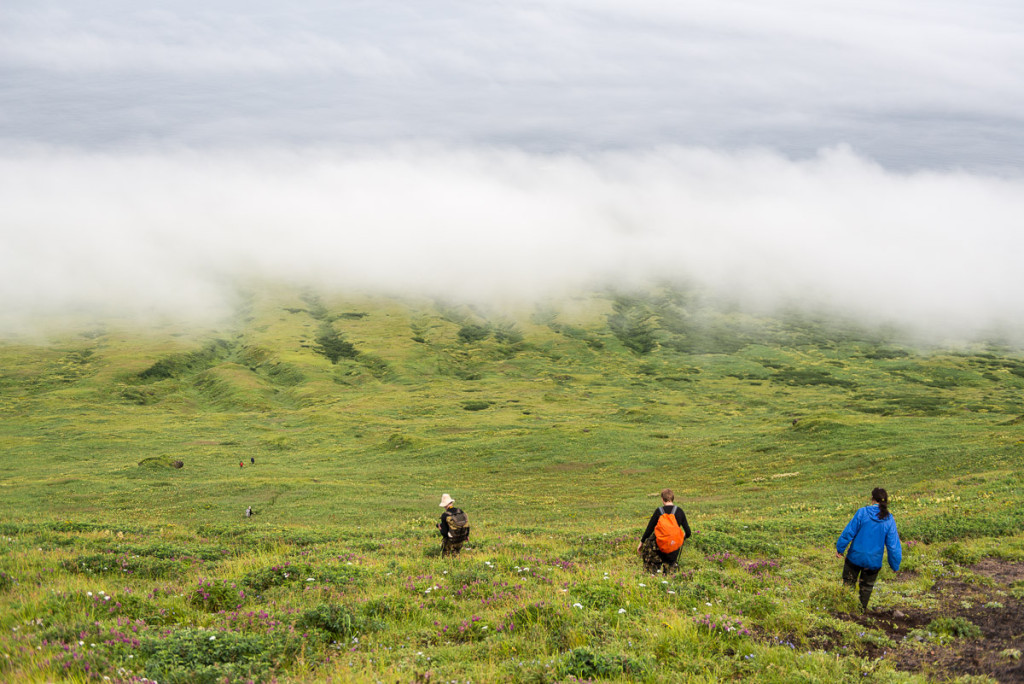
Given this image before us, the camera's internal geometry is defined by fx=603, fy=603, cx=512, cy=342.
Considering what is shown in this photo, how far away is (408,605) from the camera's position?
1329 cm

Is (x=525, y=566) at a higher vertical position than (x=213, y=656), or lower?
lower

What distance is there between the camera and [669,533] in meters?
15.6

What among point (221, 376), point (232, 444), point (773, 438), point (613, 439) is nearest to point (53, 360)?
point (221, 376)

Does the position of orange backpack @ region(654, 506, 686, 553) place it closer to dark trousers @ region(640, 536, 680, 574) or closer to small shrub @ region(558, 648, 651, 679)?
dark trousers @ region(640, 536, 680, 574)

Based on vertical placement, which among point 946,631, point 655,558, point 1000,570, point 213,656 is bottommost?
point 1000,570

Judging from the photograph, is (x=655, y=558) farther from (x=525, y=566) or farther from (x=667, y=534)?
(x=525, y=566)

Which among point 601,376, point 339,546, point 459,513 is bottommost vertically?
point 601,376

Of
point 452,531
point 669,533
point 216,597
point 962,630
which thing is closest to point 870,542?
point 962,630

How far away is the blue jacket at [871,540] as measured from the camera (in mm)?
13859

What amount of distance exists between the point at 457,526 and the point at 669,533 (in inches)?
279

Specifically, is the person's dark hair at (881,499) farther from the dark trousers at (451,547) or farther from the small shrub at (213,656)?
the small shrub at (213,656)

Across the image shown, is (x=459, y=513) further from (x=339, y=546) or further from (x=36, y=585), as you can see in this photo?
(x=36, y=585)

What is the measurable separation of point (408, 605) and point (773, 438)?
6266 cm

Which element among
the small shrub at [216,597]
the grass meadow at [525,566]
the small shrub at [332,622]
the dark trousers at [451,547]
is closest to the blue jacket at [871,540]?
the grass meadow at [525,566]
